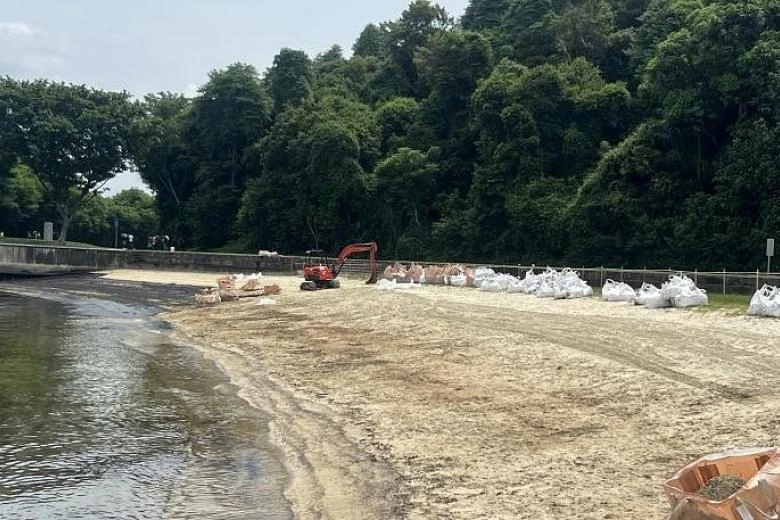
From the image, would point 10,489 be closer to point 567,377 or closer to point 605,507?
point 605,507

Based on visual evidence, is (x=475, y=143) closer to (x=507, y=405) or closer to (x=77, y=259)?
(x=77, y=259)

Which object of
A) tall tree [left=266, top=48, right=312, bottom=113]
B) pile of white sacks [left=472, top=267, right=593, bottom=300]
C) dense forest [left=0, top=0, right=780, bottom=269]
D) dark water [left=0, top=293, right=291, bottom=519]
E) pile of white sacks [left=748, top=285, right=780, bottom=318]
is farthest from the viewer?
tall tree [left=266, top=48, right=312, bottom=113]

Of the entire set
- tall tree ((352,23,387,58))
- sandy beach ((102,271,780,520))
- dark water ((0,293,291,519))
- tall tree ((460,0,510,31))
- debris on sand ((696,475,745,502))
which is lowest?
dark water ((0,293,291,519))

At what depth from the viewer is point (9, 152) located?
63375 mm

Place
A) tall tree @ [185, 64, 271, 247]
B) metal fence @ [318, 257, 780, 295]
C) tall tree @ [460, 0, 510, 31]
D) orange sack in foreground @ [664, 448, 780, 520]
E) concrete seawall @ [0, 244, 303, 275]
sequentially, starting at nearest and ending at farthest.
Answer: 1. orange sack in foreground @ [664, 448, 780, 520]
2. metal fence @ [318, 257, 780, 295]
3. concrete seawall @ [0, 244, 303, 275]
4. tall tree @ [185, 64, 271, 247]
5. tall tree @ [460, 0, 510, 31]

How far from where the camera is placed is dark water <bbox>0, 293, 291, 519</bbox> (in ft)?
26.0

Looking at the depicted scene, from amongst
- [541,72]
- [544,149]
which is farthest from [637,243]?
[541,72]

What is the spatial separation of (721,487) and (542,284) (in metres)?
22.1

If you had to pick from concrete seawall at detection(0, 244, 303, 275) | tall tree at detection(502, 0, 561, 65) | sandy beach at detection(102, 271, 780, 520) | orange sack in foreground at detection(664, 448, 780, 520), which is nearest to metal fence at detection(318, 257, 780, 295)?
sandy beach at detection(102, 271, 780, 520)

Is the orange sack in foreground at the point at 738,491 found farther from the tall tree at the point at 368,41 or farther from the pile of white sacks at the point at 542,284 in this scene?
the tall tree at the point at 368,41

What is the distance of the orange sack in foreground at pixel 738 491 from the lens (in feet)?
15.9

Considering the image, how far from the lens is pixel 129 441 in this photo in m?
10.4

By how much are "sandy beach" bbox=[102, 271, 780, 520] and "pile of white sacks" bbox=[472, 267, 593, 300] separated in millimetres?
4192

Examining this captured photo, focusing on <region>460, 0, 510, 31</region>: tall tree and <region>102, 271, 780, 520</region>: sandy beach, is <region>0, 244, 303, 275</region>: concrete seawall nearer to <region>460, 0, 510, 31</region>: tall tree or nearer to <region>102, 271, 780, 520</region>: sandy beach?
<region>102, 271, 780, 520</region>: sandy beach
